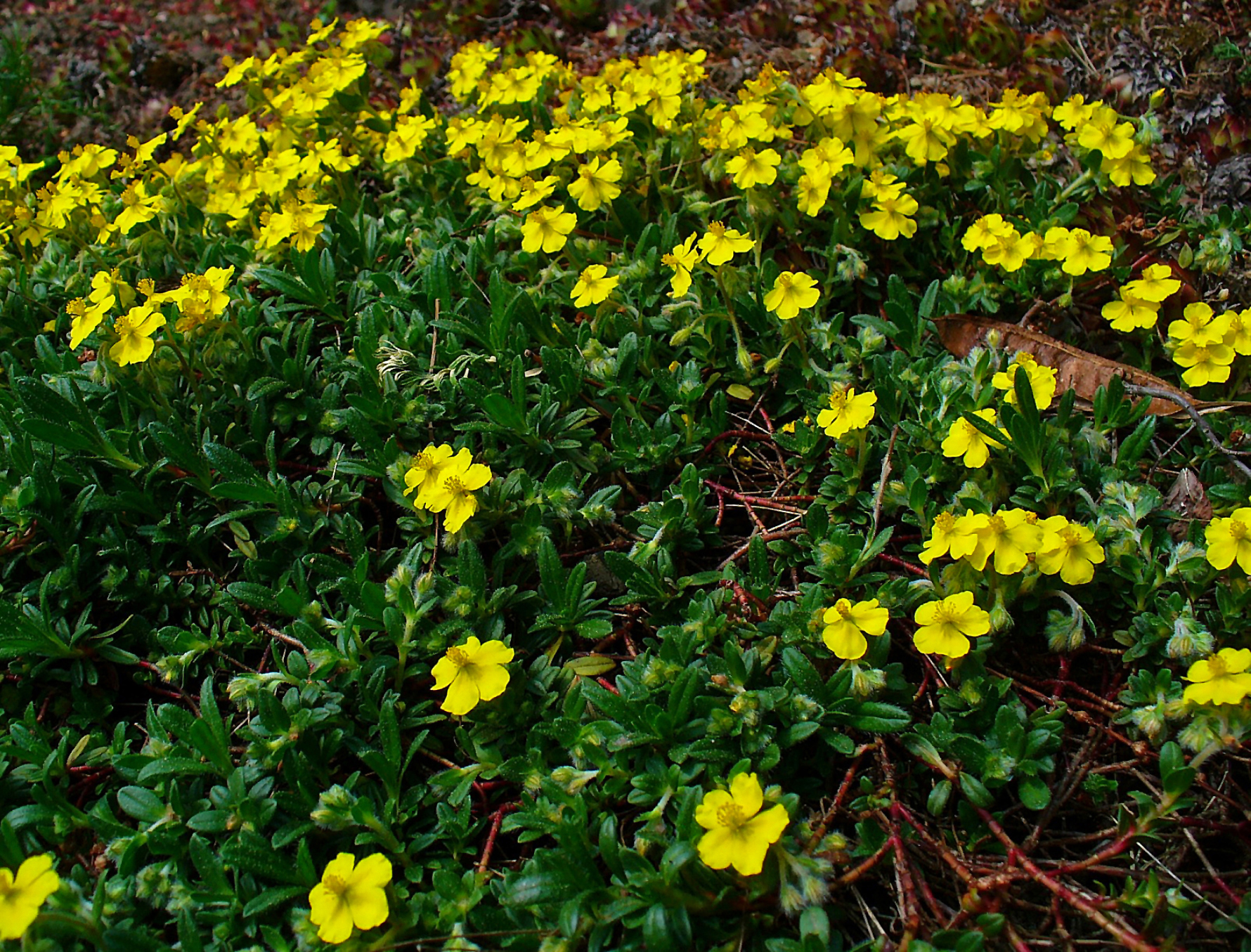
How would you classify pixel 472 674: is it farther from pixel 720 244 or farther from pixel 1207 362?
pixel 1207 362

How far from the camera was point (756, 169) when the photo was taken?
2896 millimetres

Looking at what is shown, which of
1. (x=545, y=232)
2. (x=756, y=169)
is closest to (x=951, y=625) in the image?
(x=756, y=169)

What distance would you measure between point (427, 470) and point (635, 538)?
0.57 meters

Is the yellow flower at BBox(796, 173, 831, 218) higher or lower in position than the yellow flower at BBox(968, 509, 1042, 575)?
higher

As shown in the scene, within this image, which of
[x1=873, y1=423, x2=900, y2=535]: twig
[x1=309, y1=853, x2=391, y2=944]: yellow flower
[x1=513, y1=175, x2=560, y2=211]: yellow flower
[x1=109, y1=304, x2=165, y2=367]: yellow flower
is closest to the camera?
[x1=309, y1=853, x2=391, y2=944]: yellow flower

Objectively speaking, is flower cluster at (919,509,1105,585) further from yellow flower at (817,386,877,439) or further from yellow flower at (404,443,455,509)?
yellow flower at (404,443,455,509)

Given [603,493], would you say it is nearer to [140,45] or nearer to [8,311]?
[8,311]

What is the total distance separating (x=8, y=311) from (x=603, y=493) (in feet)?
6.96

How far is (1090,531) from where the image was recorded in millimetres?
2041

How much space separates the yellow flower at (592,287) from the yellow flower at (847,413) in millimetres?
747

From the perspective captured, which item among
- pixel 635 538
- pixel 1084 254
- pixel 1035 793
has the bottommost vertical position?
pixel 1035 793

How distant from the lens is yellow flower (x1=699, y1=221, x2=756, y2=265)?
2637 millimetres

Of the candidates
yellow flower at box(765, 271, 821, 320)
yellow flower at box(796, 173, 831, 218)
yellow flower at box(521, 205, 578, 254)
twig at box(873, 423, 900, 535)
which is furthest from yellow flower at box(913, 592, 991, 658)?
yellow flower at box(521, 205, 578, 254)

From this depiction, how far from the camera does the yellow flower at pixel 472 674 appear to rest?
6.61 ft
